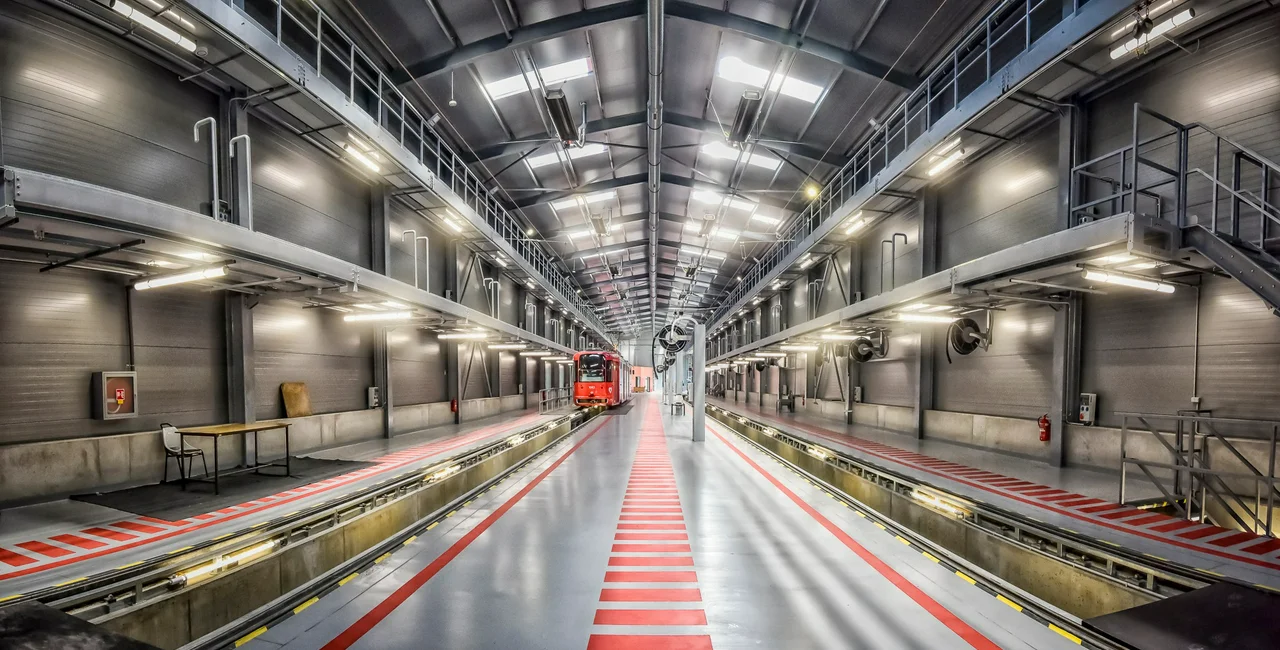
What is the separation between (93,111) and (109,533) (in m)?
5.65

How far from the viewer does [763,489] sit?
26.0 ft

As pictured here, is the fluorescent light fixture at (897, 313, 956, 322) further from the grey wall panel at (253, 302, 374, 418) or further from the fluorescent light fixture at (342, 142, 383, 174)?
the grey wall panel at (253, 302, 374, 418)

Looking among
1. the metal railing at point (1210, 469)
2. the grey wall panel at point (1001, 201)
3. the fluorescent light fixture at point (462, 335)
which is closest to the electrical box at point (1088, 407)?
the metal railing at point (1210, 469)

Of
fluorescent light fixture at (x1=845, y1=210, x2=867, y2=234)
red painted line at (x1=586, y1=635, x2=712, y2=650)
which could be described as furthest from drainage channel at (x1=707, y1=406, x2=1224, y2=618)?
fluorescent light fixture at (x1=845, y1=210, x2=867, y2=234)

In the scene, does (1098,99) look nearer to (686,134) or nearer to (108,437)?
(686,134)

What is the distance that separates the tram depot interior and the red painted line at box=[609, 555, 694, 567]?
4cm

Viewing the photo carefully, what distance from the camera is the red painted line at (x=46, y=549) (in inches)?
204

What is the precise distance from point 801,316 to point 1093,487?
1659 centimetres

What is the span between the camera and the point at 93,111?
23.1ft

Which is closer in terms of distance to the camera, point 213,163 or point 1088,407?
point 213,163

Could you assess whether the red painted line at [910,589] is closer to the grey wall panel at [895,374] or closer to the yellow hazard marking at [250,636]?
the yellow hazard marking at [250,636]

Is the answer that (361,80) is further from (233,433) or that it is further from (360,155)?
(233,433)

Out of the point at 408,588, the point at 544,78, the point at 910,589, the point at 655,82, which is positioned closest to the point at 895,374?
the point at 655,82

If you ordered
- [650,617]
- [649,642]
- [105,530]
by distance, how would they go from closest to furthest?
[649,642]
[650,617]
[105,530]
